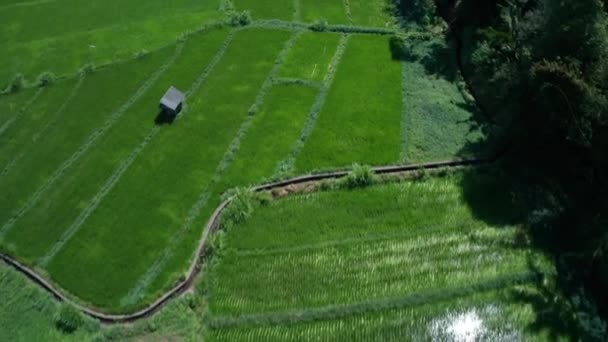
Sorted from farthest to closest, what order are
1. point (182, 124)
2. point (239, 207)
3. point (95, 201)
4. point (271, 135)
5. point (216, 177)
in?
point (182, 124)
point (271, 135)
point (95, 201)
point (216, 177)
point (239, 207)

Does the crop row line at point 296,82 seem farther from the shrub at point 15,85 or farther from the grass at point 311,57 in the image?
the shrub at point 15,85

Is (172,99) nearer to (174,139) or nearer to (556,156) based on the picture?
(174,139)

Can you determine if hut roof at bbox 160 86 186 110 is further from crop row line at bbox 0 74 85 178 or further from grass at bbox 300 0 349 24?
grass at bbox 300 0 349 24

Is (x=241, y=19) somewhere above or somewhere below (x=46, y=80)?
above

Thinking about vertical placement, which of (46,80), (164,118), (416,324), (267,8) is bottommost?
(416,324)

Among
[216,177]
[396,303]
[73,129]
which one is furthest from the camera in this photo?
[73,129]

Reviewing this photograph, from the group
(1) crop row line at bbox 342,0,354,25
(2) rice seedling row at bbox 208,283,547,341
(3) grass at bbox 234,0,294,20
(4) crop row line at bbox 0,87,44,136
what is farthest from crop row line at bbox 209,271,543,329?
(4) crop row line at bbox 0,87,44,136

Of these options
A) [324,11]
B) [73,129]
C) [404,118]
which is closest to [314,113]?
[404,118]

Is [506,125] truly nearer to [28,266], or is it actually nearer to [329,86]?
[329,86]
